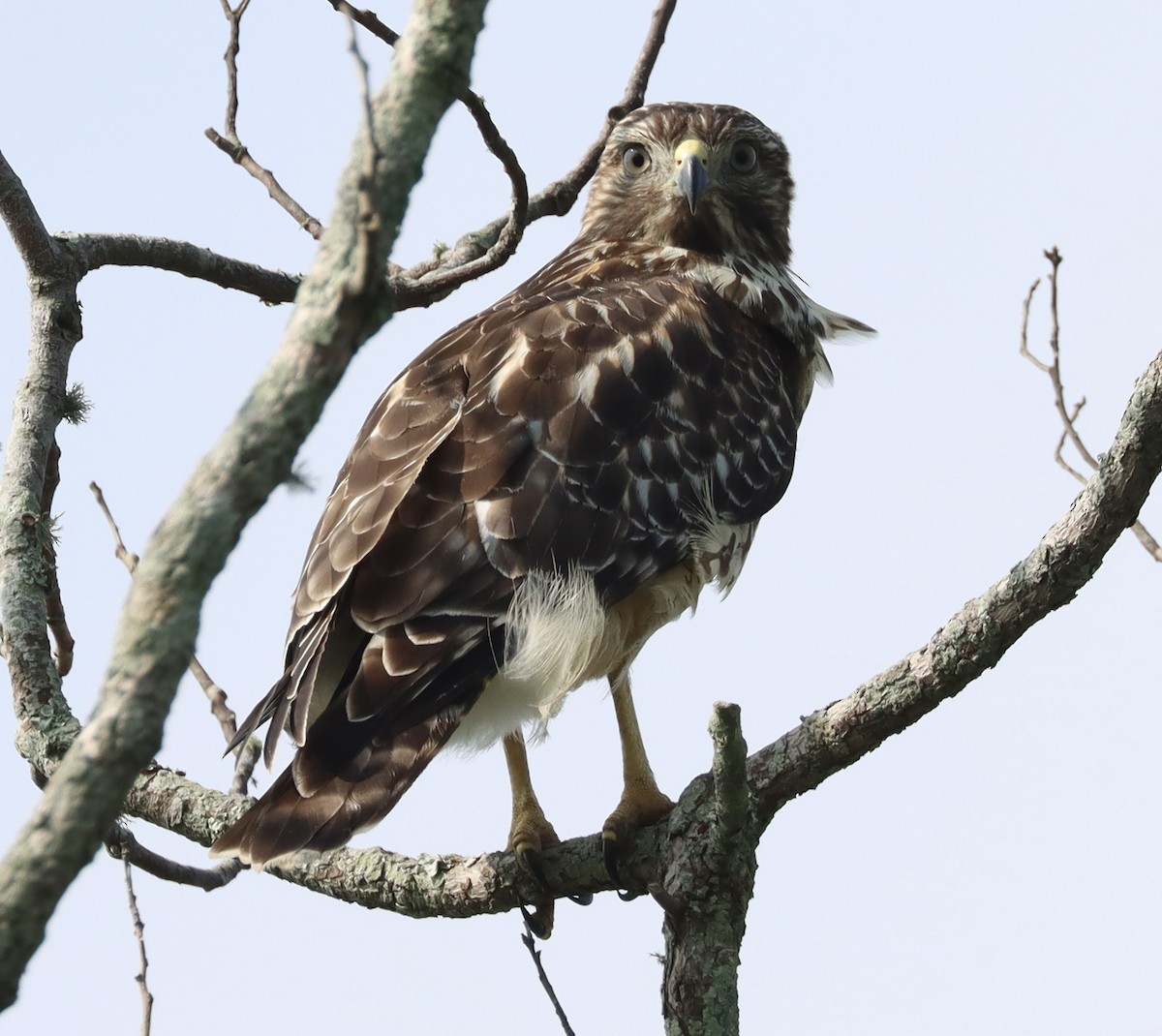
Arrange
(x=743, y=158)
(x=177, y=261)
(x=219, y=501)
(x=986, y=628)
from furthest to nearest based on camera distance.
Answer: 1. (x=743, y=158)
2. (x=177, y=261)
3. (x=986, y=628)
4. (x=219, y=501)

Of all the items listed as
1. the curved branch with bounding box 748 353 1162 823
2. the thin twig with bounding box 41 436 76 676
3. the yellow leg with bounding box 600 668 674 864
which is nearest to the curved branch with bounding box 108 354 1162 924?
the curved branch with bounding box 748 353 1162 823

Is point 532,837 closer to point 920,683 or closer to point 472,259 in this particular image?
point 920,683

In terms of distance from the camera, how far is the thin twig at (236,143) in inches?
203

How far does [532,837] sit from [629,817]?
278 millimetres

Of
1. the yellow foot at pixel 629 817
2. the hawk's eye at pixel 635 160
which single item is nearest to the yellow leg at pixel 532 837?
the yellow foot at pixel 629 817

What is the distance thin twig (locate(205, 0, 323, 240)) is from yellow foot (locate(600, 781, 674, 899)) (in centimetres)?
214

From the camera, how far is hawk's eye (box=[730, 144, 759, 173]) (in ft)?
19.1

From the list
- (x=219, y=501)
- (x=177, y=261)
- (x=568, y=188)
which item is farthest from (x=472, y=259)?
(x=219, y=501)

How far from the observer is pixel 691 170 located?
216 inches

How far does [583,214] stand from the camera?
614 centimetres

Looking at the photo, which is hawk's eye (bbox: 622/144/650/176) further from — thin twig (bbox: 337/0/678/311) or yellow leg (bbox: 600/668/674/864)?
yellow leg (bbox: 600/668/674/864)

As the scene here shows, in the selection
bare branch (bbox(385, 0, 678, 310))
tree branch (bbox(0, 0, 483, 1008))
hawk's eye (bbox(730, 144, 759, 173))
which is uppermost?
hawk's eye (bbox(730, 144, 759, 173))

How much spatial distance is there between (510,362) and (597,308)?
41 centimetres

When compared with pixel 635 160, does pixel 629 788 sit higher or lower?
lower
